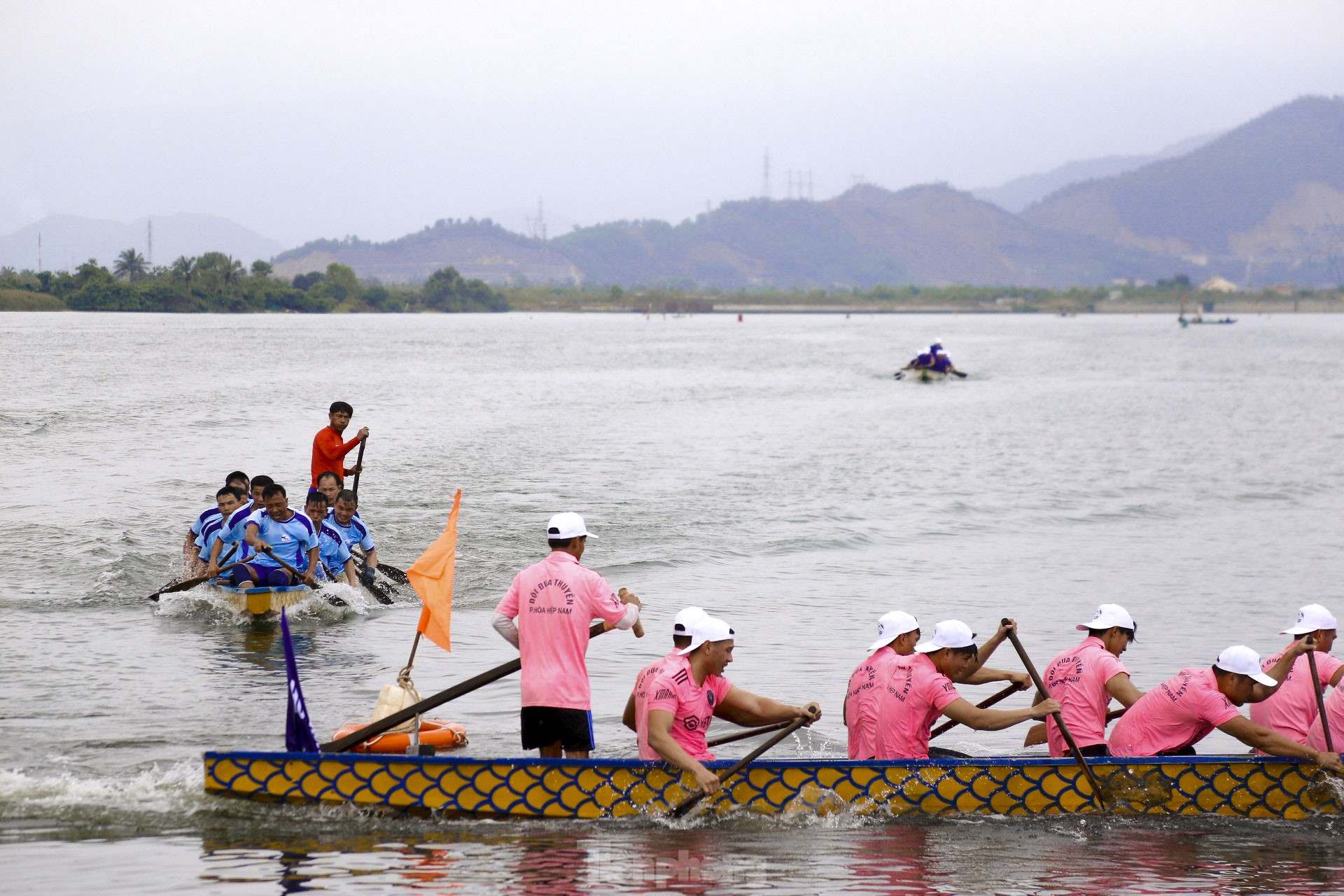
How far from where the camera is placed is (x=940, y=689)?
9227mm

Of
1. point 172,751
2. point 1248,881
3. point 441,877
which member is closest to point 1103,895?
point 1248,881

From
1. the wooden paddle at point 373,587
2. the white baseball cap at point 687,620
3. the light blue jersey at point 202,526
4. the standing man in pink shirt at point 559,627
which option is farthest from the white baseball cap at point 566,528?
the wooden paddle at point 373,587

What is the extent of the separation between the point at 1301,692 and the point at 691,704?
456 cm

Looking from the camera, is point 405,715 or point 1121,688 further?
point 1121,688

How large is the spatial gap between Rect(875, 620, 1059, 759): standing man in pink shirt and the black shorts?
6.78 ft

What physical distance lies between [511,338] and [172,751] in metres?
97.2

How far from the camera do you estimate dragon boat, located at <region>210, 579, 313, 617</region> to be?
15.5 metres

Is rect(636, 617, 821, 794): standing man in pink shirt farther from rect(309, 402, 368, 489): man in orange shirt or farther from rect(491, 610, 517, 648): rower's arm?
A: rect(309, 402, 368, 489): man in orange shirt

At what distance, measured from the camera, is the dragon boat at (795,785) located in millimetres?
8977

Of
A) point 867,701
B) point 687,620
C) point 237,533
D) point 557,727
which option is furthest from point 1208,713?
point 237,533

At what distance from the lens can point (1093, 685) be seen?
9.76 m

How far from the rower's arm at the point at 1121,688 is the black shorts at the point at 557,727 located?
148 inches

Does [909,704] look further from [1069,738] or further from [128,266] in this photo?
[128,266]

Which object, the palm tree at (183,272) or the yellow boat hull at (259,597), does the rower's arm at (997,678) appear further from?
the palm tree at (183,272)
